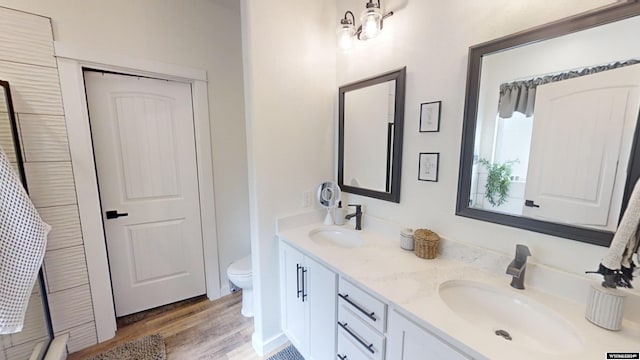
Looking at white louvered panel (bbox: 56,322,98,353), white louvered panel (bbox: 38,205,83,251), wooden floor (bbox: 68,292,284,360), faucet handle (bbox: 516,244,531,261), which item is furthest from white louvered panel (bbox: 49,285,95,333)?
faucet handle (bbox: 516,244,531,261)

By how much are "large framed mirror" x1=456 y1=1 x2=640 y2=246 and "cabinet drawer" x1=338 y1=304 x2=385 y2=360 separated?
0.74m

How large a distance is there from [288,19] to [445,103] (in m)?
1.13

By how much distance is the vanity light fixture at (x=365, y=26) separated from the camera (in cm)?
144

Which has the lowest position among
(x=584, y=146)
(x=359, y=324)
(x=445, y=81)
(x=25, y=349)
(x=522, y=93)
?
(x=25, y=349)

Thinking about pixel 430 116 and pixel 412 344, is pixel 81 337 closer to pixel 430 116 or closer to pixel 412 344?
pixel 412 344

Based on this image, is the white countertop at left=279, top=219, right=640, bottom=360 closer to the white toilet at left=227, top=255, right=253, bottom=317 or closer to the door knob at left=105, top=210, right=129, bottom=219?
the white toilet at left=227, top=255, right=253, bottom=317

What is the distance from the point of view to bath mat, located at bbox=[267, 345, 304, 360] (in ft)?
5.50

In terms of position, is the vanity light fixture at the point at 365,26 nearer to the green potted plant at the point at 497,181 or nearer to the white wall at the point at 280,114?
the white wall at the point at 280,114

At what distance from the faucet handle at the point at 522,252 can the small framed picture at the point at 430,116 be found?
0.66 metres

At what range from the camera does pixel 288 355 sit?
1.70 metres

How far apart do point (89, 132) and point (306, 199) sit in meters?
1.57

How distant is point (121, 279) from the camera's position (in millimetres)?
1990

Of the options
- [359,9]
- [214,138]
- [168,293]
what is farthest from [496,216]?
[168,293]

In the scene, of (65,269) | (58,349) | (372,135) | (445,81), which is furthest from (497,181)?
(58,349)
